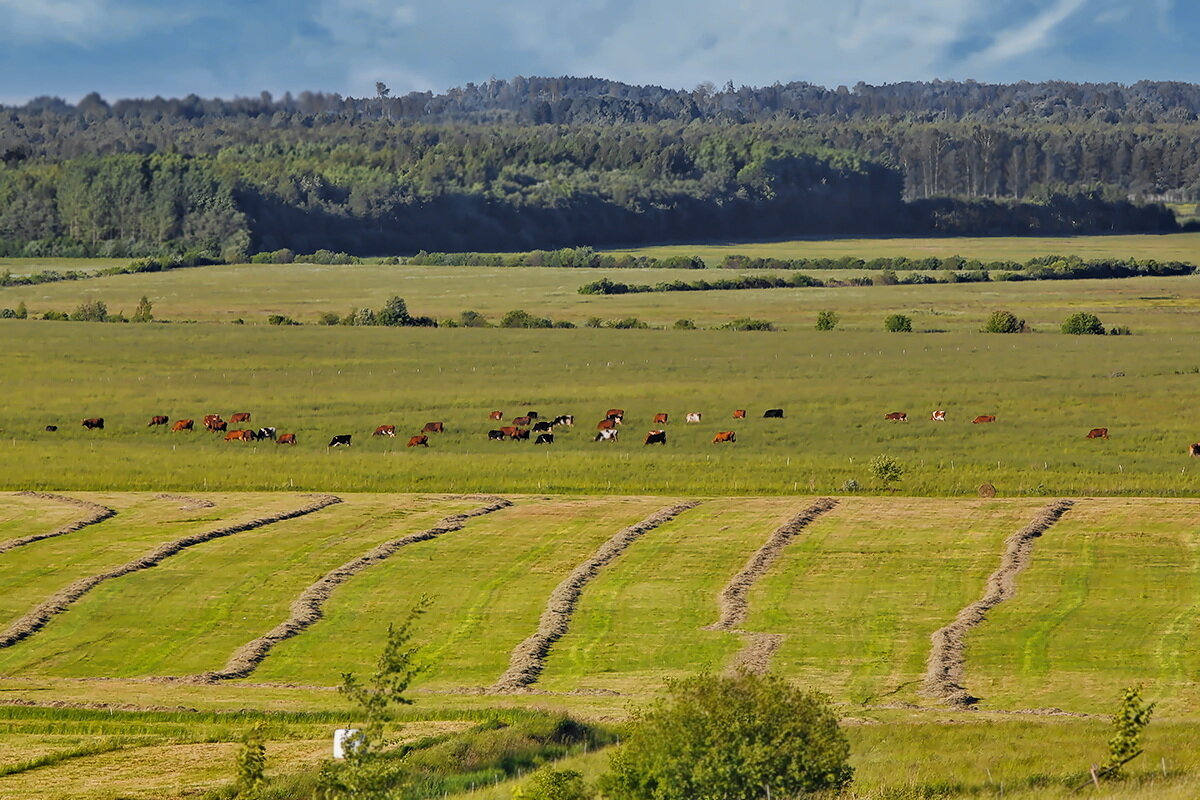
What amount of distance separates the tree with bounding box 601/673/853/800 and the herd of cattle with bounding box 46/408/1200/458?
1972 inches

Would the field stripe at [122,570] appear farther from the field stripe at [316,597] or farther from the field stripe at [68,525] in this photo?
the field stripe at [316,597]

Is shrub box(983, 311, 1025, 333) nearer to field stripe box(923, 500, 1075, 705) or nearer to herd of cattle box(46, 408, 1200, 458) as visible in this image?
herd of cattle box(46, 408, 1200, 458)

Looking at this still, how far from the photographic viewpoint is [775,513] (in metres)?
55.2

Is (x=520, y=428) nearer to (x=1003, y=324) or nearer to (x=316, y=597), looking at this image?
(x=316, y=597)

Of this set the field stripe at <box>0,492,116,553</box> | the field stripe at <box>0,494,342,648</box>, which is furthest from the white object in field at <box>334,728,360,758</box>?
the field stripe at <box>0,492,116,553</box>

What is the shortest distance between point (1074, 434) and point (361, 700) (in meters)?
57.8

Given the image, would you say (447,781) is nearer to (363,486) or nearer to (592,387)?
(363,486)

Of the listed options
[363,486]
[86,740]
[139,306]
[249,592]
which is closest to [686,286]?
[139,306]

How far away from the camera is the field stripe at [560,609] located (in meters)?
38.0

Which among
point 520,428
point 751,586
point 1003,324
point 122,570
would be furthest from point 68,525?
point 1003,324

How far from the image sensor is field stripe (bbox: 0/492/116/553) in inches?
2024

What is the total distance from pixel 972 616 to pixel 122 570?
2330 cm

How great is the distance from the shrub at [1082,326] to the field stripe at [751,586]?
2689 inches

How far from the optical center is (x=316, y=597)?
1768 inches
